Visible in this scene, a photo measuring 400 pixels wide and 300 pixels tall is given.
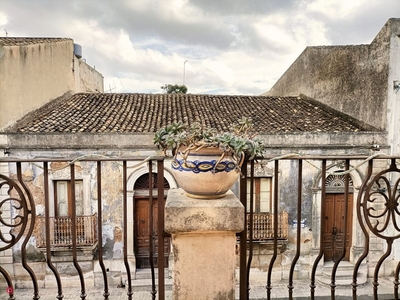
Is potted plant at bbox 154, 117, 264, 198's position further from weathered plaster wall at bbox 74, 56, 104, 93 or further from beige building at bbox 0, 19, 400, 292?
weathered plaster wall at bbox 74, 56, 104, 93

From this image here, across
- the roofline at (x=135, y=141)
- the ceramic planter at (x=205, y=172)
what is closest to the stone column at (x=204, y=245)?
the ceramic planter at (x=205, y=172)

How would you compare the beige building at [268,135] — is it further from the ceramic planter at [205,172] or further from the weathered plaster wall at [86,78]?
the ceramic planter at [205,172]

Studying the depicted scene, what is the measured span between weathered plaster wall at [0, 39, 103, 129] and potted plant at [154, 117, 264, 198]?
28.7 feet

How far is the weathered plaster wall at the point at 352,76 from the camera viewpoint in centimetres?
847

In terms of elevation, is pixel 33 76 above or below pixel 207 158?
above

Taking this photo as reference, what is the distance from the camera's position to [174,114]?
9539 mm

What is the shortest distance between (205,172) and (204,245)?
42cm

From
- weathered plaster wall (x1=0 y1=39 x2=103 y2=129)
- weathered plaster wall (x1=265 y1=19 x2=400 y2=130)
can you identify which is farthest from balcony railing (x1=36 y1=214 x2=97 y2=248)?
weathered plaster wall (x1=265 y1=19 x2=400 y2=130)

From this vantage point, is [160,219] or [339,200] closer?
[160,219]

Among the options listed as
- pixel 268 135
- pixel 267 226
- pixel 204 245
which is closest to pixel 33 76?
pixel 268 135

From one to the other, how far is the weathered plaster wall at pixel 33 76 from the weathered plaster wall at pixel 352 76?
9.80 meters

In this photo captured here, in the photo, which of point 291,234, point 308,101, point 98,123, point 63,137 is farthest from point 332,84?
point 63,137

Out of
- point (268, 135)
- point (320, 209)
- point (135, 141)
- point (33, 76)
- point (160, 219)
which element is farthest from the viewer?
point (33, 76)

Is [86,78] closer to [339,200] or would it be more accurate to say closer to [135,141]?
[135,141]
